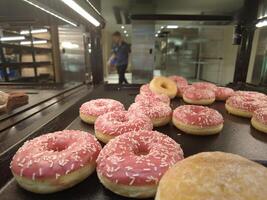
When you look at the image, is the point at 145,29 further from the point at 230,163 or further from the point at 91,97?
the point at 230,163

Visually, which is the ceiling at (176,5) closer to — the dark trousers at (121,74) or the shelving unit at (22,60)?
the dark trousers at (121,74)

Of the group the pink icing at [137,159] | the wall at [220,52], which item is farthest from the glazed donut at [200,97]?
the wall at [220,52]

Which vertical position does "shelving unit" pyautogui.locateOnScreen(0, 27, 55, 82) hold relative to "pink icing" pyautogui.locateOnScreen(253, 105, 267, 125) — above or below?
above

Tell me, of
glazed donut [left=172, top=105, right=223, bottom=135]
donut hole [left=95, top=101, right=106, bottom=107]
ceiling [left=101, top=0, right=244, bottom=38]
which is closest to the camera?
glazed donut [left=172, top=105, right=223, bottom=135]

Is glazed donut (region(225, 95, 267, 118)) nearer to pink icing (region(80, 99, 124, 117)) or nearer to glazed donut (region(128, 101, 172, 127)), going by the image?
glazed donut (region(128, 101, 172, 127))

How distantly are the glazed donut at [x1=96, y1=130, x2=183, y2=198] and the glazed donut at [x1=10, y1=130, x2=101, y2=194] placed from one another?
8cm

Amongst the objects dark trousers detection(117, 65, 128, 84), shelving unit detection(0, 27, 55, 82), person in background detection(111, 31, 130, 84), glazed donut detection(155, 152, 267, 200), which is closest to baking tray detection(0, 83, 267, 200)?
glazed donut detection(155, 152, 267, 200)

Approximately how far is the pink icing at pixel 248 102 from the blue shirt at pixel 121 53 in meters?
3.78

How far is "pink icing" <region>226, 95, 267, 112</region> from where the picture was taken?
66.8 inches

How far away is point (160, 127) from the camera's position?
155 cm

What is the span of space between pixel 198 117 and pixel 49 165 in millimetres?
1021

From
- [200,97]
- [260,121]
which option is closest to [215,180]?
[260,121]

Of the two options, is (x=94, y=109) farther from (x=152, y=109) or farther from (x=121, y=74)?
(x=121, y=74)

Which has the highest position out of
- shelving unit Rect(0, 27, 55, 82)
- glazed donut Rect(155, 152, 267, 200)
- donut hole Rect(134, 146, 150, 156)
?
shelving unit Rect(0, 27, 55, 82)
